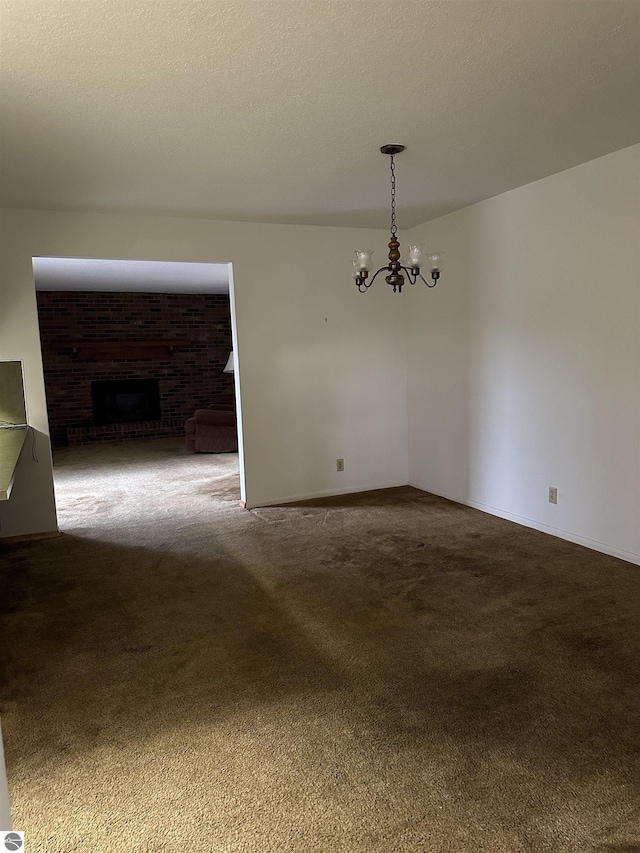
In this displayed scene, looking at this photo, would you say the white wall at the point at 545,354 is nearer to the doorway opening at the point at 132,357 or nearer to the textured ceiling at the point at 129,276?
the textured ceiling at the point at 129,276

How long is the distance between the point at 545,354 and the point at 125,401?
7.30m

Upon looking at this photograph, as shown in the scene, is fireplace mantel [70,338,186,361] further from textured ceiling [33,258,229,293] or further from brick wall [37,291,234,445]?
textured ceiling [33,258,229,293]

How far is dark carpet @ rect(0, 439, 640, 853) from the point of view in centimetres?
174

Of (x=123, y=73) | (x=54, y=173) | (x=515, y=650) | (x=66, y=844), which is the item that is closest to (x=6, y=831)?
(x=66, y=844)

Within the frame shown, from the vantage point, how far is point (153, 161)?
333 centimetres

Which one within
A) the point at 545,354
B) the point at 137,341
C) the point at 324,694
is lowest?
the point at 324,694

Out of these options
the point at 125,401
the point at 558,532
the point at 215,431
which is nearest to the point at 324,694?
the point at 558,532

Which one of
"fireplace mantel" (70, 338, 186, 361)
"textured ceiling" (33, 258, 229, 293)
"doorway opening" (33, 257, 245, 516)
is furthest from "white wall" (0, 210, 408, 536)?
"fireplace mantel" (70, 338, 186, 361)

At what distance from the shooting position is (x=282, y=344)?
5.20 metres

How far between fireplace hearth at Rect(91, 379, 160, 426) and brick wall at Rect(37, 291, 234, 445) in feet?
0.31

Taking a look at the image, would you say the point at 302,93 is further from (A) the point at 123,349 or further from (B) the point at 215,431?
Answer: (A) the point at 123,349

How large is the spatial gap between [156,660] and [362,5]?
266 centimetres

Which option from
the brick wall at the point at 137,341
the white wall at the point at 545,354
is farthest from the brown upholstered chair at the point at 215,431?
the white wall at the point at 545,354

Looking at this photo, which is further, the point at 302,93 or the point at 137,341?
the point at 137,341
